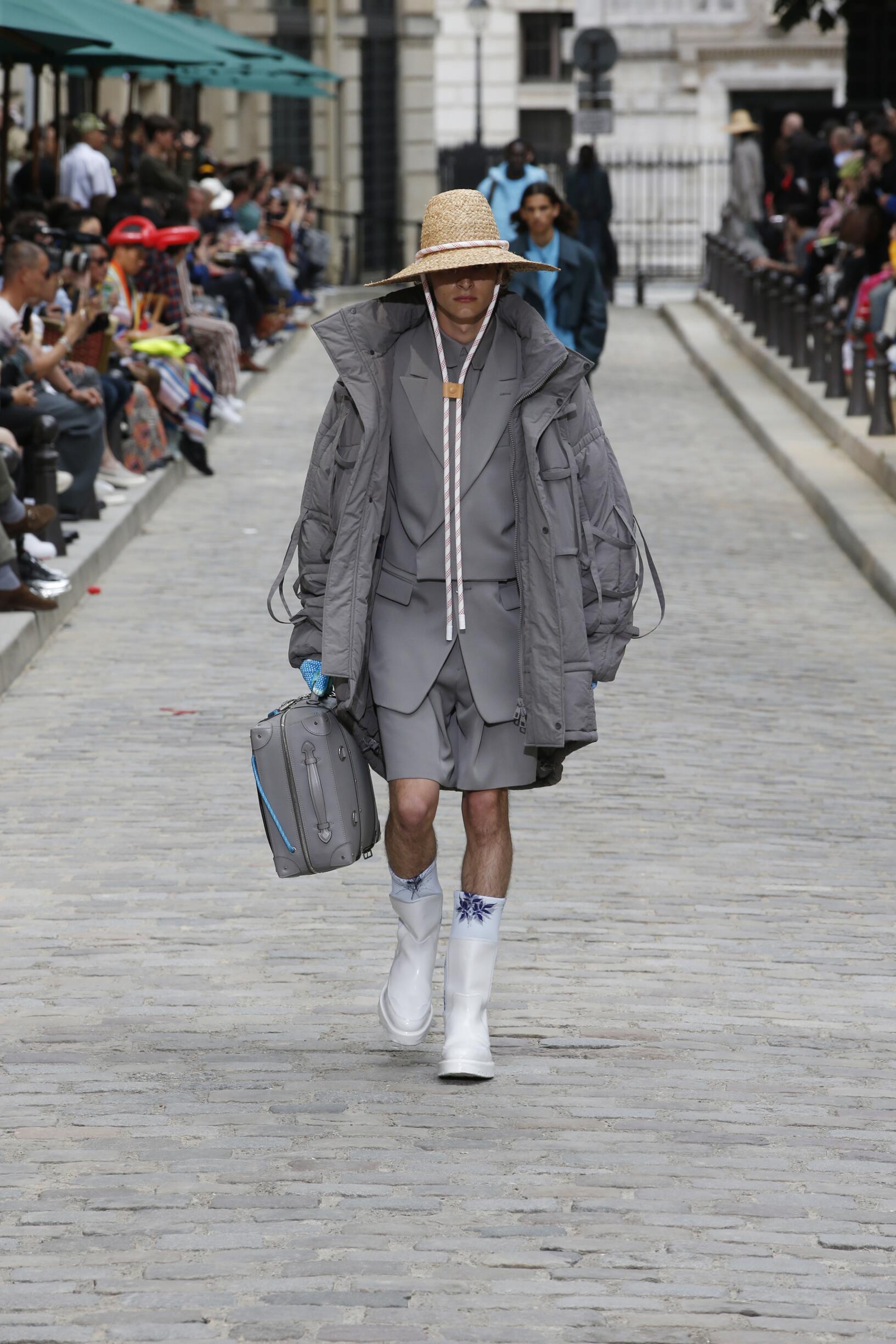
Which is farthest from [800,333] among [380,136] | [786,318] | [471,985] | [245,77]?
[380,136]

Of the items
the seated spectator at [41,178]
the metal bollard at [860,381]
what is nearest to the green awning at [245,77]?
the seated spectator at [41,178]

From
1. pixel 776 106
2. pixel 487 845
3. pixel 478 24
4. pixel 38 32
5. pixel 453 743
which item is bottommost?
pixel 487 845

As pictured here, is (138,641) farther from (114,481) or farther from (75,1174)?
(75,1174)

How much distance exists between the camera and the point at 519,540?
521 cm

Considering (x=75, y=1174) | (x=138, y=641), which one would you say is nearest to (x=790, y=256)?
(x=138, y=641)

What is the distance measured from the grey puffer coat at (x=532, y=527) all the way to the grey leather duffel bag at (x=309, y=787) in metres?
0.08

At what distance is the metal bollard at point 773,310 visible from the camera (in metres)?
23.5

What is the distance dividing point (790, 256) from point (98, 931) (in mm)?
21538

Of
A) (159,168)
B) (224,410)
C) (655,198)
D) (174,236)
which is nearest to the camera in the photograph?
(174,236)

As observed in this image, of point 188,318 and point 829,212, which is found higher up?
point 829,212

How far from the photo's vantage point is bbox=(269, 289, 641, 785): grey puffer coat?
5172mm

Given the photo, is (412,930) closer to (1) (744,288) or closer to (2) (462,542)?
(2) (462,542)

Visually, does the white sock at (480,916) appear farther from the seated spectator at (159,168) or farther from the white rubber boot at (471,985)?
the seated spectator at (159,168)

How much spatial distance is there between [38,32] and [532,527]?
32.1ft
